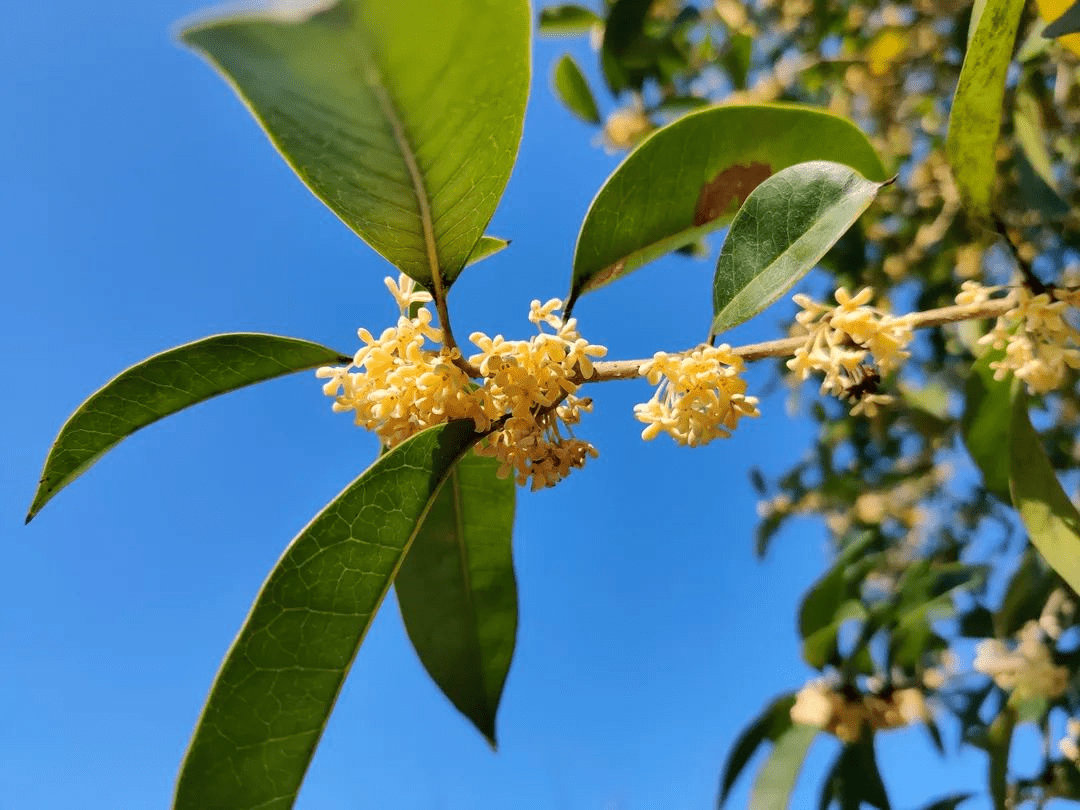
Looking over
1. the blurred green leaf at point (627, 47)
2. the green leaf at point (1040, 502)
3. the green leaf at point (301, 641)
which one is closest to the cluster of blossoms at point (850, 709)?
the green leaf at point (1040, 502)

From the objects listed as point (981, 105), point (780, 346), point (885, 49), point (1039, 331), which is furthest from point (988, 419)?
point (885, 49)

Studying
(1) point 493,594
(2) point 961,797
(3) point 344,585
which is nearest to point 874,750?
(2) point 961,797

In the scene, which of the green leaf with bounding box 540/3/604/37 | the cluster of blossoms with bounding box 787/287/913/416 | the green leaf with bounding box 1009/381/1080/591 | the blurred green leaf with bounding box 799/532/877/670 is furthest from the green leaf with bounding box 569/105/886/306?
the green leaf with bounding box 540/3/604/37

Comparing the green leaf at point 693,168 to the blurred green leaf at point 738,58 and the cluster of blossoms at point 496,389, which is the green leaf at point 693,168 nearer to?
the cluster of blossoms at point 496,389

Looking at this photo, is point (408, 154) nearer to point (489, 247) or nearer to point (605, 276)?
point (605, 276)

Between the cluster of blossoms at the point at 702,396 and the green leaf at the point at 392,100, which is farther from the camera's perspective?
the cluster of blossoms at the point at 702,396

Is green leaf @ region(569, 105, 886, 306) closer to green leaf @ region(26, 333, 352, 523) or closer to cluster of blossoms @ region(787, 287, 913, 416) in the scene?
cluster of blossoms @ region(787, 287, 913, 416)
